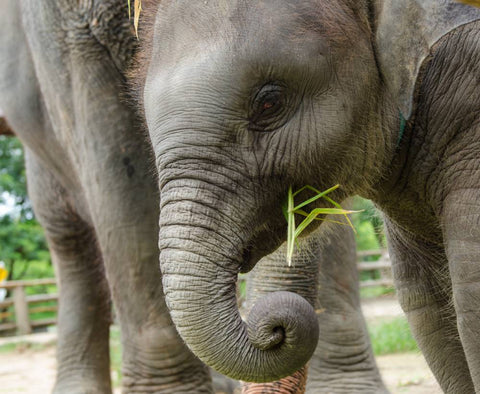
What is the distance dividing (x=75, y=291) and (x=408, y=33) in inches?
128

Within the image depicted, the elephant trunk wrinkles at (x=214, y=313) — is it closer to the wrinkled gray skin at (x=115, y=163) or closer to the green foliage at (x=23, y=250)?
the wrinkled gray skin at (x=115, y=163)

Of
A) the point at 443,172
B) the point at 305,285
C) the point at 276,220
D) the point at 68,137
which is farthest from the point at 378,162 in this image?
the point at 68,137

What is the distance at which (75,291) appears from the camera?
5168mm

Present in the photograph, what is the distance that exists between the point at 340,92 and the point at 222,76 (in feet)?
1.06

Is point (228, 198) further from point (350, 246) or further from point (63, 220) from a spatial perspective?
point (63, 220)

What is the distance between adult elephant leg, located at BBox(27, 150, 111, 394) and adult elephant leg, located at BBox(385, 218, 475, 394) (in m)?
2.20

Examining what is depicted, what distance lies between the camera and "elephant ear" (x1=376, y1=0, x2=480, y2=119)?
2246 mm

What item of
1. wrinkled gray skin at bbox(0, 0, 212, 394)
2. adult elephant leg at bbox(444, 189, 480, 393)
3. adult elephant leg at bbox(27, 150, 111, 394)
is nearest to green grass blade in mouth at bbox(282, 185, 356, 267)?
adult elephant leg at bbox(444, 189, 480, 393)

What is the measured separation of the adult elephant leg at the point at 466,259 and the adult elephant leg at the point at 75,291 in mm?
A: 2779

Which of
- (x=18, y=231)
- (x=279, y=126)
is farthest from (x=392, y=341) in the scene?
(x=18, y=231)

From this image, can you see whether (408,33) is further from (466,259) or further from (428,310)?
(428,310)

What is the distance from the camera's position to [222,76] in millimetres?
2330

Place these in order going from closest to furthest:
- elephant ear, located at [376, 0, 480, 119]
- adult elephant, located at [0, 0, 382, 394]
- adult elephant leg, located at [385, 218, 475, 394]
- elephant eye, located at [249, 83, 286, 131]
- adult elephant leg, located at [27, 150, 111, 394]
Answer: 1. elephant ear, located at [376, 0, 480, 119]
2. elephant eye, located at [249, 83, 286, 131]
3. adult elephant leg, located at [385, 218, 475, 394]
4. adult elephant, located at [0, 0, 382, 394]
5. adult elephant leg, located at [27, 150, 111, 394]

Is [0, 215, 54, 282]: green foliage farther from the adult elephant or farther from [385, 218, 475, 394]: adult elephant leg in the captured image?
[385, 218, 475, 394]: adult elephant leg
